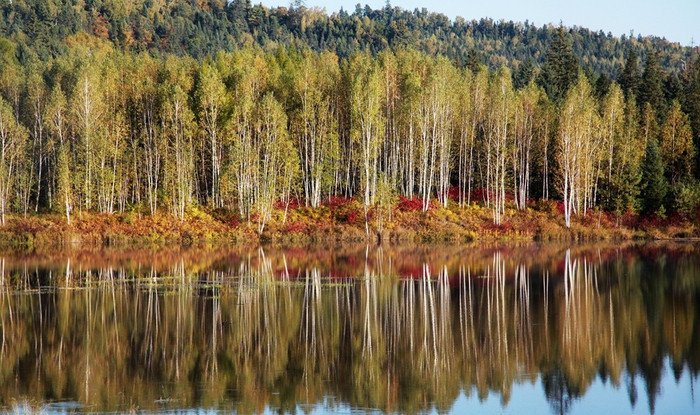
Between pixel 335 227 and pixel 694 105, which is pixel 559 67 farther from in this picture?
pixel 335 227

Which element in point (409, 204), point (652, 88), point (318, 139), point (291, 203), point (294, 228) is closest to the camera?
point (294, 228)

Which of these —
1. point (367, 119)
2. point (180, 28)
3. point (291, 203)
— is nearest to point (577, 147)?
point (367, 119)

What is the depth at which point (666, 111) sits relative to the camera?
8000cm

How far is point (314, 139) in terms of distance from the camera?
6906 cm

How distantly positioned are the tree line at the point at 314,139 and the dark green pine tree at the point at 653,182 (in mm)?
125

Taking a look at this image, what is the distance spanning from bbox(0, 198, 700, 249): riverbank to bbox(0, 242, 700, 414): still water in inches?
669

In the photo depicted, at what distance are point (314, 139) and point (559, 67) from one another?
41904 mm

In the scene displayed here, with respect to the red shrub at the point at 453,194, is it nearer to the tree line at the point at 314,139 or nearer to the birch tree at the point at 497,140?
the tree line at the point at 314,139

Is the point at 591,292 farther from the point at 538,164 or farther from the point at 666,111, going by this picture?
the point at 666,111

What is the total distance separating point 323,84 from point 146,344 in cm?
5208

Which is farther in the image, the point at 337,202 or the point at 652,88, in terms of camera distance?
the point at 652,88

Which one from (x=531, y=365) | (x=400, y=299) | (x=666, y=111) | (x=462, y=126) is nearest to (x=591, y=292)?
(x=400, y=299)

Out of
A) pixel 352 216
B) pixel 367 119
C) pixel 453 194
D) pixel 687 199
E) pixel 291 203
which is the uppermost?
pixel 367 119

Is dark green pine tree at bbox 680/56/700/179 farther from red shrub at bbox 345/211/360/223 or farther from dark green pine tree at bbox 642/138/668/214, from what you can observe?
red shrub at bbox 345/211/360/223
